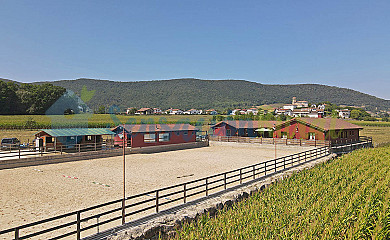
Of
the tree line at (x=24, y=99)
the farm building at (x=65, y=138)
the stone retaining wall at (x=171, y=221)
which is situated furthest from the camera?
the tree line at (x=24, y=99)

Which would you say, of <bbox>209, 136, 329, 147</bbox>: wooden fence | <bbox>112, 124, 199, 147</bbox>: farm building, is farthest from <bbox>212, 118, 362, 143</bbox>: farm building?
<bbox>112, 124, 199, 147</bbox>: farm building

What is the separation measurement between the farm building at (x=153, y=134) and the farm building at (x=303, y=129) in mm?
9182

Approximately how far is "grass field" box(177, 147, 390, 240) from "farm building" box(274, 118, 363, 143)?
2045cm

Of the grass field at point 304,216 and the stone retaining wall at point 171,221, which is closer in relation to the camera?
the stone retaining wall at point 171,221

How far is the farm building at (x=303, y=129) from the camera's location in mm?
32625

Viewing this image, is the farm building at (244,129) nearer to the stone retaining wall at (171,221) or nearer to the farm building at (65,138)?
the farm building at (65,138)

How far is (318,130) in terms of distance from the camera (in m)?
32.5

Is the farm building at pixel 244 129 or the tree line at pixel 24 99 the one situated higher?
the tree line at pixel 24 99

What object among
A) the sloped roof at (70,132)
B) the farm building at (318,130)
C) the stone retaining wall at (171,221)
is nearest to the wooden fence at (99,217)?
the stone retaining wall at (171,221)

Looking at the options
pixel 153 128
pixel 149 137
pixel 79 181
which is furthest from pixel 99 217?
pixel 153 128

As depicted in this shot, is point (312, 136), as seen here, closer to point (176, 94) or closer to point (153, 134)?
point (153, 134)

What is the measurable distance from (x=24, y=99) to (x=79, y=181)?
7115 centimetres

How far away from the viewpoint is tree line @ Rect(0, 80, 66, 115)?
228 ft

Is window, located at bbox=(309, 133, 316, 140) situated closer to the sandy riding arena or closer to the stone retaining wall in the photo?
the sandy riding arena
